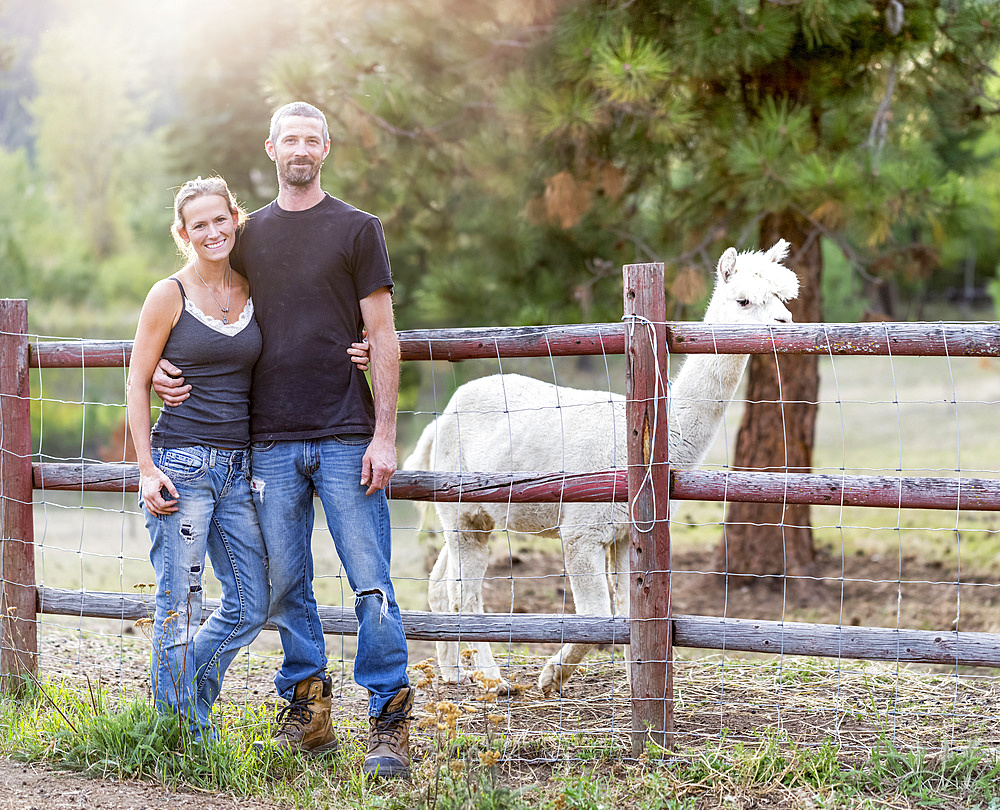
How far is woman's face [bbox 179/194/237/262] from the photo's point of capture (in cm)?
342

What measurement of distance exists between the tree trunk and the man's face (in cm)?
470

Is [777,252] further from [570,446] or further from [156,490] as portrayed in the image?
[156,490]

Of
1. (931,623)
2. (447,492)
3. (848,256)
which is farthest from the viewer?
(848,256)

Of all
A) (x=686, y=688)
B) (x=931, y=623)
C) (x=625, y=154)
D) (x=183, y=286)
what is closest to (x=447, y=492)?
(x=183, y=286)

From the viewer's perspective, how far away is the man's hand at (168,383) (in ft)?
11.2

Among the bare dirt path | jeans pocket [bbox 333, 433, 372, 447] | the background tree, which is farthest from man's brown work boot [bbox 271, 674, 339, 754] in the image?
the background tree

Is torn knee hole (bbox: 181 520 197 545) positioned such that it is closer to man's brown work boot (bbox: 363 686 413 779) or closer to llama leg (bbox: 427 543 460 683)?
man's brown work boot (bbox: 363 686 413 779)

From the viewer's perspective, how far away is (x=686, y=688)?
190 inches

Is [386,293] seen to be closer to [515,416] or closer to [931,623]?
[515,416]

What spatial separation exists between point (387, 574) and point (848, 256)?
203 inches

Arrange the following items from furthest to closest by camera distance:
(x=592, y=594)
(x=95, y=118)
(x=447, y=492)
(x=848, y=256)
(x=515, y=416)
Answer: (x=95, y=118)
(x=848, y=256)
(x=515, y=416)
(x=592, y=594)
(x=447, y=492)

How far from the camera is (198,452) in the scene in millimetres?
3475

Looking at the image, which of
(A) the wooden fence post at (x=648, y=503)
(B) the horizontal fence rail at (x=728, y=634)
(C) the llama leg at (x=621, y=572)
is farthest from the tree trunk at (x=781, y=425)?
(A) the wooden fence post at (x=648, y=503)

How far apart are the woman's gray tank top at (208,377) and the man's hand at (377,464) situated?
1.63 feet
